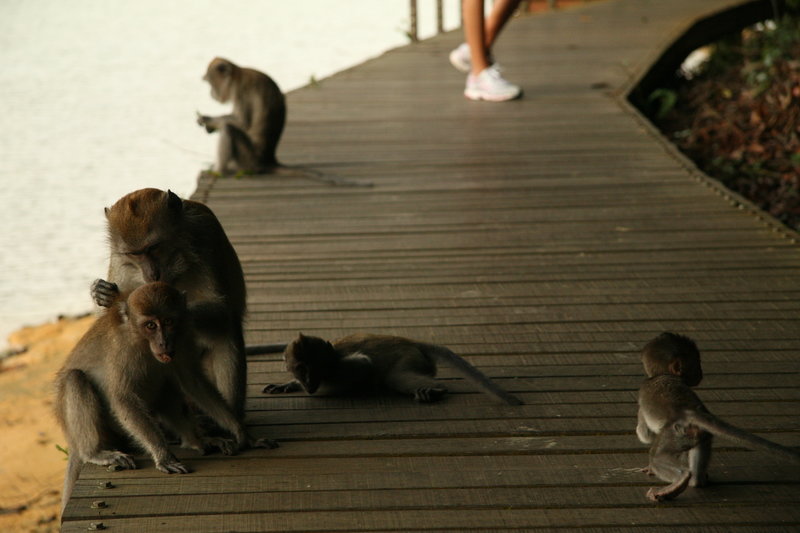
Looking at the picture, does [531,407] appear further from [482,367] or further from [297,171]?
[297,171]

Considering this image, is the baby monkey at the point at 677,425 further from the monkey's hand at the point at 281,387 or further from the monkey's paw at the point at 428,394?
the monkey's hand at the point at 281,387

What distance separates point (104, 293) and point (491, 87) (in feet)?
19.6

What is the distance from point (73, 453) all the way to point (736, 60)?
10.3 m

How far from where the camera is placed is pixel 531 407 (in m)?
3.45

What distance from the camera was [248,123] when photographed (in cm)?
692

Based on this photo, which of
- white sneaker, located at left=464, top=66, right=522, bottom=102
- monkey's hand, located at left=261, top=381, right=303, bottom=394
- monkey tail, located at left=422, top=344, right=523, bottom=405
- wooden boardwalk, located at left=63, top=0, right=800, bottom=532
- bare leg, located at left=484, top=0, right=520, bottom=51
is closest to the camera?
wooden boardwalk, located at left=63, top=0, right=800, bottom=532

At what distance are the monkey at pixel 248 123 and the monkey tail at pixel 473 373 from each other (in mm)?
2943

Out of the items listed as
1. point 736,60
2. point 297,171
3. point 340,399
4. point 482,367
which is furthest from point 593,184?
point 736,60

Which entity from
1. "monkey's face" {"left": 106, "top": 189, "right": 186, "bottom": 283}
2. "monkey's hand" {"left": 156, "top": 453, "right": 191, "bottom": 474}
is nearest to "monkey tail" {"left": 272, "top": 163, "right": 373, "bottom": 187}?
"monkey's face" {"left": 106, "top": 189, "right": 186, "bottom": 283}

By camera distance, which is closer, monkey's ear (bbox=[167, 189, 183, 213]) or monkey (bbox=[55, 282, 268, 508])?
monkey (bbox=[55, 282, 268, 508])

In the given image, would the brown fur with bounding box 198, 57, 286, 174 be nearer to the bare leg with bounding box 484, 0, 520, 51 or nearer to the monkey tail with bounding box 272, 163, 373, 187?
the monkey tail with bounding box 272, 163, 373, 187

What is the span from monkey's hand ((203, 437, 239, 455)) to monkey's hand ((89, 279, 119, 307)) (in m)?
0.52

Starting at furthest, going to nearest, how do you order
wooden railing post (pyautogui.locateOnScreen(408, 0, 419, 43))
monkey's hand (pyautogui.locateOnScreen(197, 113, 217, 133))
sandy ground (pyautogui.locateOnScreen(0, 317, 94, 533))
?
wooden railing post (pyautogui.locateOnScreen(408, 0, 419, 43)) < monkey's hand (pyautogui.locateOnScreen(197, 113, 217, 133)) < sandy ground (pyautogui.locateOnScreen(0, 317, 94, 533))

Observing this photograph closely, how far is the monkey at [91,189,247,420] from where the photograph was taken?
321 cm
